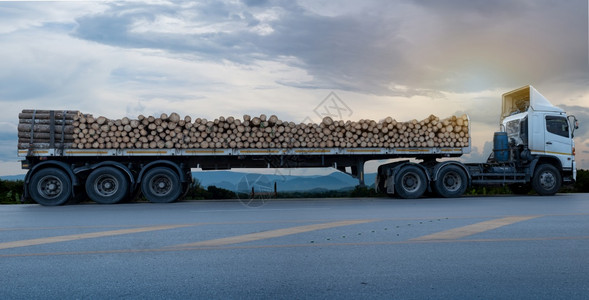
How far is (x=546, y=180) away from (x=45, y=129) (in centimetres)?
1727

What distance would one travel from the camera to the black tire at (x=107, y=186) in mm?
17156

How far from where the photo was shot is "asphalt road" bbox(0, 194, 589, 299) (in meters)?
4.96

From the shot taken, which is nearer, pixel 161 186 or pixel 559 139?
pixel 161 186

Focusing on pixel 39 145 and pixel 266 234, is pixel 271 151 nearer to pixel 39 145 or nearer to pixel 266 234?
pixel 39 145

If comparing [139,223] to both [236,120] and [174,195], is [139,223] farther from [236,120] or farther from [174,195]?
[236,120]

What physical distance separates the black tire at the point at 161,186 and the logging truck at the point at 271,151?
32 mm

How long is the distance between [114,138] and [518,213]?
1232cm

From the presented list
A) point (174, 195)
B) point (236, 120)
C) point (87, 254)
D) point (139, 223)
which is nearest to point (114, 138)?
point (174, 195)

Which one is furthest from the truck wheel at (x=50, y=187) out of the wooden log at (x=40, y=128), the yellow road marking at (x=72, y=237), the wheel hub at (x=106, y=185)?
the yellow road marking at (x=72, y=237)

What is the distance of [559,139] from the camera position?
19797 mm

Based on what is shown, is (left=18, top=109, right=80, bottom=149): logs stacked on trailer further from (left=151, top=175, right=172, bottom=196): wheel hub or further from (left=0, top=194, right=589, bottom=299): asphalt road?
(left=0, top=194, right=589, bottom=299): asphalt road

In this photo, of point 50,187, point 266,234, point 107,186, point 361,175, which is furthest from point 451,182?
point 50,187

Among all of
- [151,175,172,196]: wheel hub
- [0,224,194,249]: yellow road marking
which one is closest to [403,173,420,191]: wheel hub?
[151,175,172,196]: wheel hub

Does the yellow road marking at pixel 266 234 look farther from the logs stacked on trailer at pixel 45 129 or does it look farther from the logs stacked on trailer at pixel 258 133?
the logs stacked on trailer at pixel 45 129
